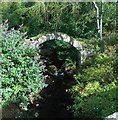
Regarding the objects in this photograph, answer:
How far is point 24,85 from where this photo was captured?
4.70 meters

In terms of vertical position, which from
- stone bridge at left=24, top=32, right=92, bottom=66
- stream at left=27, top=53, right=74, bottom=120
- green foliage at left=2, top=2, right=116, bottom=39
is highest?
green foliage at left=2, top=2, right=116, bottom=39

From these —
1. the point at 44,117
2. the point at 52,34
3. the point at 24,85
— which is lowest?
the point at 44,117

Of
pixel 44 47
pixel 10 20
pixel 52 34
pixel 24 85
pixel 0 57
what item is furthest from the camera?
pixel 44 47

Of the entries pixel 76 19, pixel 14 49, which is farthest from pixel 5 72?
pixel 76 19

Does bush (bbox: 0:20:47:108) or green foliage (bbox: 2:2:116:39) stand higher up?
green foliage (bbox: 2:2:116:39)

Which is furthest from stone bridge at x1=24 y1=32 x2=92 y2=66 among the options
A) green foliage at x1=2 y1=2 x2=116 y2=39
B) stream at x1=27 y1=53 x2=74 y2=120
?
stream at x1=27 y1=53 x2=74 y2=120

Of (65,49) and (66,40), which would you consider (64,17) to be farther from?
(65,49)

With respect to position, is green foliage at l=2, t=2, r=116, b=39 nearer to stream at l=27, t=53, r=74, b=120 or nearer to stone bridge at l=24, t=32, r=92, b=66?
stone bridge at l=24, t=32, r=92, b=66

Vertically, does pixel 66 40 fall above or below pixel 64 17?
below

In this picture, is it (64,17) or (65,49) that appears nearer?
(64,17)

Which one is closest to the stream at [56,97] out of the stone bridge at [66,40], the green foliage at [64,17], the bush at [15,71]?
the bush at [15,71]

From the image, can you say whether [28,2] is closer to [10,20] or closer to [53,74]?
[10,20]

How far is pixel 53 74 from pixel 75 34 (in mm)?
2298

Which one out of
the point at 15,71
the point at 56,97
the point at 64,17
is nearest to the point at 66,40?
the point at 64,17
